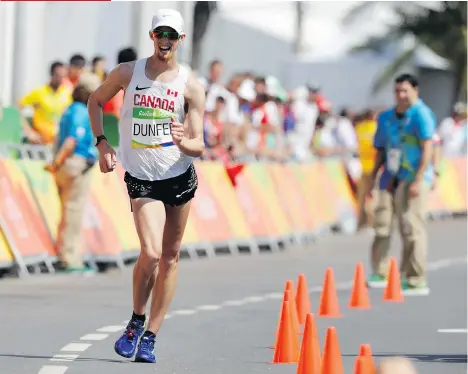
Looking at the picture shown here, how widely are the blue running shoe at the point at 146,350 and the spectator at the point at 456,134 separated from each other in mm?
23625

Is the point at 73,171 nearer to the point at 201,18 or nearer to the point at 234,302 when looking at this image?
the point at 234,302

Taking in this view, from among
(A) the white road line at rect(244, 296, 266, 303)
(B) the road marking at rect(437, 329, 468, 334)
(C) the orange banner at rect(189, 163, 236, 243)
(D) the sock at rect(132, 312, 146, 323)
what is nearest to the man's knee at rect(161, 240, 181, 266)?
(D) the sock at rect(132, 312, 146, 323)

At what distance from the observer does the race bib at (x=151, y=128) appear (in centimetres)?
1000

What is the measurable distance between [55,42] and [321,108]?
4.45 meters

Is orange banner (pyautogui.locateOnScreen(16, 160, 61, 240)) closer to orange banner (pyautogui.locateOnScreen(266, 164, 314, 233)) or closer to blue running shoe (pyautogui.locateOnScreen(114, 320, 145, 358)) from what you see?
orange banner (pyautogui.locateOnScreen(266, 164, 314, 233))

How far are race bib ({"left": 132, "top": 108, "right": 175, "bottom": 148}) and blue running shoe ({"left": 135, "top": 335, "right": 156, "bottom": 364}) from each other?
1176mm

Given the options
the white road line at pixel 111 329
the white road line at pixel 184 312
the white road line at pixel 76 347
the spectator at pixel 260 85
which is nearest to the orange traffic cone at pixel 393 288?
the white road line at pixel 184 312

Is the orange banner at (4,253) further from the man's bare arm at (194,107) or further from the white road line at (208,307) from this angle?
the man's bare arm at (194,107)

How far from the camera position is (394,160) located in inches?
617

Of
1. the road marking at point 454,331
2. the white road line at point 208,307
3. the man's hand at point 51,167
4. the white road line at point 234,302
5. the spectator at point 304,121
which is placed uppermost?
the man's hand at point 51,167

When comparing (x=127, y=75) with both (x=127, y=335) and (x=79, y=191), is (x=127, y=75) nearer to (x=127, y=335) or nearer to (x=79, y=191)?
(x=127, y=335)

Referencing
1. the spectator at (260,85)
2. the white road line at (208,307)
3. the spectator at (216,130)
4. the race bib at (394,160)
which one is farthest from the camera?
the spectator at (260,85)

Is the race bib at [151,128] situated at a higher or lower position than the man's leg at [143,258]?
higher

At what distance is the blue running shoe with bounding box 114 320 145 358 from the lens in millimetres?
9969
